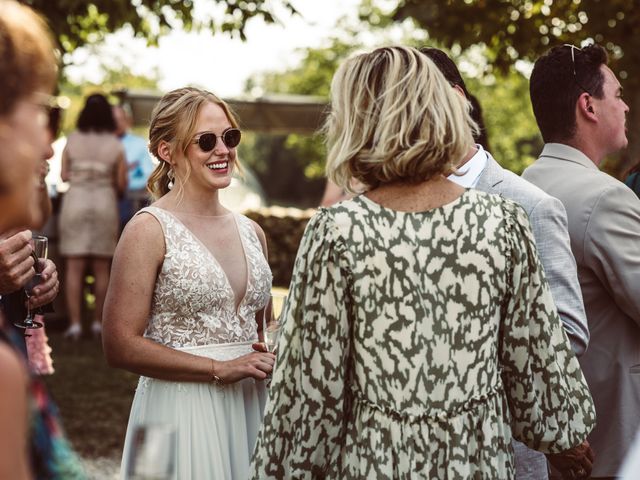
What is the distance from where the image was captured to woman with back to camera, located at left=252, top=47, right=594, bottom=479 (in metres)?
2.62

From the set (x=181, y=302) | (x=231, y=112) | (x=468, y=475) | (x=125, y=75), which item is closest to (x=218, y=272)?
(x=181, y=302)

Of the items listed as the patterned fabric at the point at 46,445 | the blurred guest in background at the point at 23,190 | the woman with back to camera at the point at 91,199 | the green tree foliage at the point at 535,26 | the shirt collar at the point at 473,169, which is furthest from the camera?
the woman with back to camera at the point at 91,199

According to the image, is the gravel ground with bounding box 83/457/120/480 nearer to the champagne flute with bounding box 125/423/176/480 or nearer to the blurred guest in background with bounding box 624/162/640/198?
the blurred guest in background with bounding box 624/162/640/198

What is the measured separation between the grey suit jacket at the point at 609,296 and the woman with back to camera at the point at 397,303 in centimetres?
97

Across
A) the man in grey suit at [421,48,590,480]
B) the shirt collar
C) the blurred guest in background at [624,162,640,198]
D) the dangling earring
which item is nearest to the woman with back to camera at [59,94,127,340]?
the dangling earring

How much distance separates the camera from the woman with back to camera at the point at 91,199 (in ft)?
35.1

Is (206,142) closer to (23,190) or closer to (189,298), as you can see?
(189,298)

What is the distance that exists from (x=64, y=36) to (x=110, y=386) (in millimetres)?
3129

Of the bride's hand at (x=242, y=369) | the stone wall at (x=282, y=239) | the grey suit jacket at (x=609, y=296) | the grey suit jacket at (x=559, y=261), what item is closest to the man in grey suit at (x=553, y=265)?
the grey suit jacket at (x=559, y=261)

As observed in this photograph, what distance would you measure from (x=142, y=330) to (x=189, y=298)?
207mm

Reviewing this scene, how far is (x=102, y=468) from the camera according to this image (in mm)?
6586

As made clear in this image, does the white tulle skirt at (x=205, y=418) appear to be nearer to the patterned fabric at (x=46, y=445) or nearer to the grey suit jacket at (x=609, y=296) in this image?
the grey suit jacket at (x=609, y=296)

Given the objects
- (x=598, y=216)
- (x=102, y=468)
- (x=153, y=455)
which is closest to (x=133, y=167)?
(x=102, y=468)

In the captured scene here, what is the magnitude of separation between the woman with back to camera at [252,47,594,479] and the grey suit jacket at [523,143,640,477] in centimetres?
97
